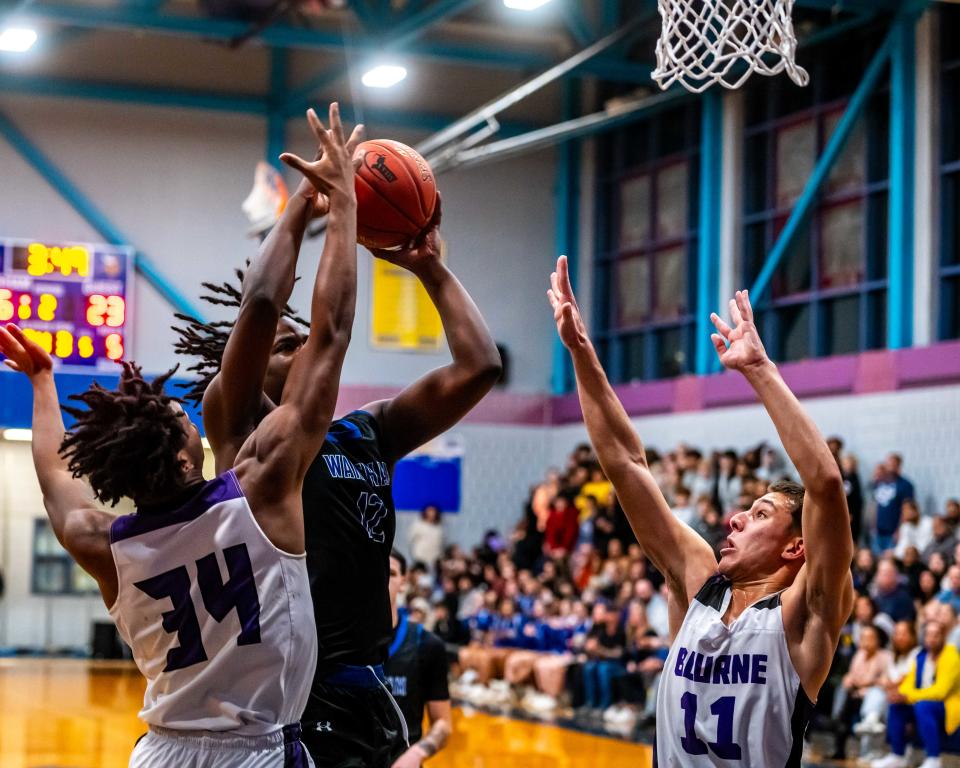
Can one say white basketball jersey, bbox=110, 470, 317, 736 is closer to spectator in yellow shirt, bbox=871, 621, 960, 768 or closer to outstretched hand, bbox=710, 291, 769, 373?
outstretched hand, bbox=710, 291, 769, 373

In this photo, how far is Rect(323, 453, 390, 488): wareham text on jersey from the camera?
154 inches

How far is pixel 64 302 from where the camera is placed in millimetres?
18094

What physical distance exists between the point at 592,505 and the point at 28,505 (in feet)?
25.1

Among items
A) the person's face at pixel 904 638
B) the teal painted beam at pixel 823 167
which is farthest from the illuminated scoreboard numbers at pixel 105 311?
the person's face at pixel 904 638

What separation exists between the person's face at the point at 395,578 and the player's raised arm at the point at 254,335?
2.42 meters

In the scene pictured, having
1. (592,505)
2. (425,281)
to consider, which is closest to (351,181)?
(425,281)

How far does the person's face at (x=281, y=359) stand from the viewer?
12.8 ft

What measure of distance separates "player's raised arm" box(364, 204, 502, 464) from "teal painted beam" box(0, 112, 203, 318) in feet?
58.5

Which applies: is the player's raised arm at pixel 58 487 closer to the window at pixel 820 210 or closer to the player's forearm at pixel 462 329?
the player's forearm at pixel 462 329

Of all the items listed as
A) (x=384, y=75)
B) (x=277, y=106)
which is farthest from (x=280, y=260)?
(x=277, y=106)

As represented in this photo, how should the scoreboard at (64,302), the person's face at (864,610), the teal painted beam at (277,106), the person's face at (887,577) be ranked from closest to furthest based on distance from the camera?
the person's face at (864,610), the person's face at (887,577), the scoreboard at (64,302), the teal painted beam at (277,106)

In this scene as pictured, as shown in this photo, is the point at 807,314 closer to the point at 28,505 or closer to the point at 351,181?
the point at 28,505

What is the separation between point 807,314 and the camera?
18.5 metres

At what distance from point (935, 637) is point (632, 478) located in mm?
7227
